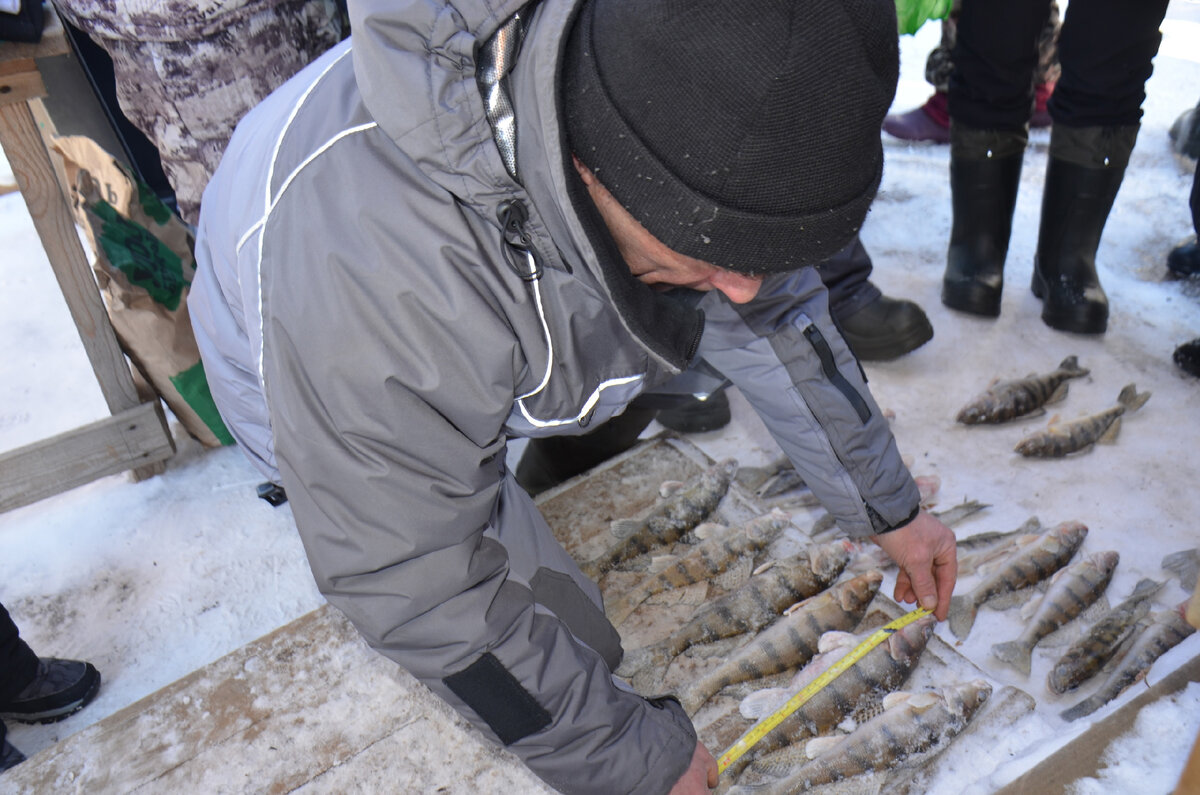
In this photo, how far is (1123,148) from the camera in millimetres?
2908

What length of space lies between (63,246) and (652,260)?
2.06 meters

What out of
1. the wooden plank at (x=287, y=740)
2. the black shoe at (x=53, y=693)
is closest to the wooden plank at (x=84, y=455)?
the black shoe at (x=53, y=693)

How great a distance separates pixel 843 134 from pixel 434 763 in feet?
4.63

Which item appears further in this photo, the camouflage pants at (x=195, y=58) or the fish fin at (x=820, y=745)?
the camouflage pants at (x=195, y=58)

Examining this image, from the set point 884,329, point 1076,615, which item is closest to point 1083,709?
point 1076,615

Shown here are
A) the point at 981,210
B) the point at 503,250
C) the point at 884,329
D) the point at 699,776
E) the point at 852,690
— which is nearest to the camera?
the point at 503,250

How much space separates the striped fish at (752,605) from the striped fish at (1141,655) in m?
0.57

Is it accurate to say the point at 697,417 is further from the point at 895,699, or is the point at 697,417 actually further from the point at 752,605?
the point at 895,699

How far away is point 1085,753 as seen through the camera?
1605mm

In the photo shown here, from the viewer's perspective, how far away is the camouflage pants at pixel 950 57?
445 cm

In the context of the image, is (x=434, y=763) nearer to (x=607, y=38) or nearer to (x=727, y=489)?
(x=727, y=489)

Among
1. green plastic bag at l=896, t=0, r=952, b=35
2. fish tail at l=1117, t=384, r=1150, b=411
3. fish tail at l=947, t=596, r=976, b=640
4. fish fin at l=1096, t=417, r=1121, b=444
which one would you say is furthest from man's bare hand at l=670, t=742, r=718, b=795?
green plastic bag at l=896, t=0, r=952, b=35

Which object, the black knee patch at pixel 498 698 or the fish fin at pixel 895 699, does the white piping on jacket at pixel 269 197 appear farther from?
the fish fin at pixel 895 699

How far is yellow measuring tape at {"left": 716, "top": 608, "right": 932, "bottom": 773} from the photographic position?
172cm
